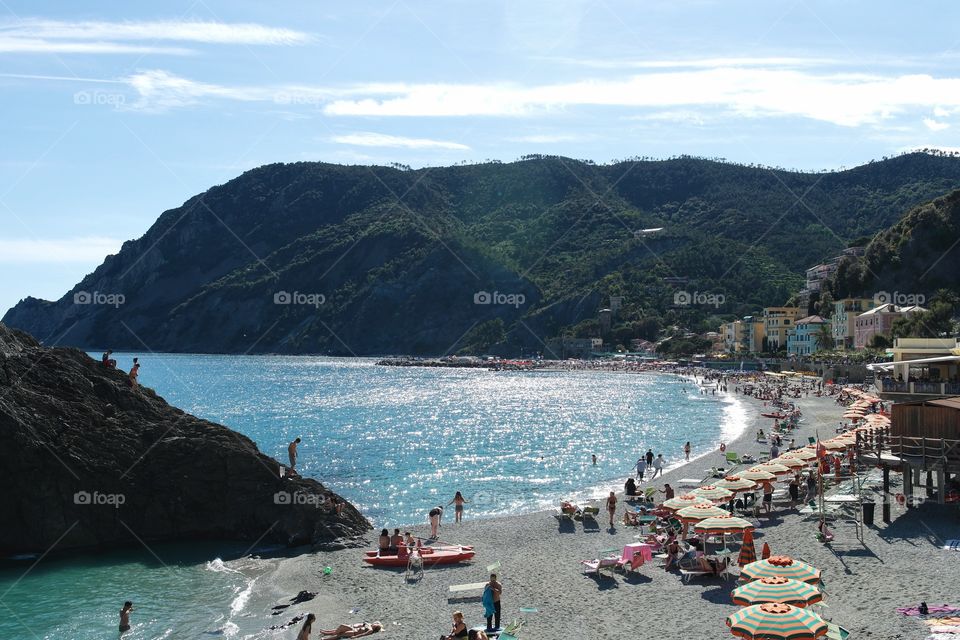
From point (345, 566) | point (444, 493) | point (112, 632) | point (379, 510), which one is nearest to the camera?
point (112, 632)

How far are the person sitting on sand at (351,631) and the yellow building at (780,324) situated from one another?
119390 millimetres

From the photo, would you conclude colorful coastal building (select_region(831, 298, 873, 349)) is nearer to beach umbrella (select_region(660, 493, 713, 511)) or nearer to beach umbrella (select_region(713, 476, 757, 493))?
beach umbrella (select_region(713, 476, 757, 493))

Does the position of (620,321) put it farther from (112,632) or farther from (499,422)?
(112,632)

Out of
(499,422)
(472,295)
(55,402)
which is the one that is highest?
(472,295)

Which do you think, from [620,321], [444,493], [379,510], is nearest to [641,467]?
[444,493]

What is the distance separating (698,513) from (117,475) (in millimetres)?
15634

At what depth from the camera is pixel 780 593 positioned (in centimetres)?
1312

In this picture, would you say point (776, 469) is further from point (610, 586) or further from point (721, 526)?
point (610, 586)

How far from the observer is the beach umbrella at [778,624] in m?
11.8

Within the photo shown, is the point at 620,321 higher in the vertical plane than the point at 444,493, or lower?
higher

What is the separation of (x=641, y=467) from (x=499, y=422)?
31.4m

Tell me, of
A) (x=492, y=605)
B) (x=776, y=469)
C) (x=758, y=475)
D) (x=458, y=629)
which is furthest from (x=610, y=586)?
(x=776, y=469)

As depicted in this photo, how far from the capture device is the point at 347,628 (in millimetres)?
15750

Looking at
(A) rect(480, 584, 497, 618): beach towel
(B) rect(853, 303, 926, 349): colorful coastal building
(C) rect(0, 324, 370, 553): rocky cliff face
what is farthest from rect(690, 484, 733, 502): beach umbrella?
(B) rect(853, 303, 926, 349): colorful coastal building
